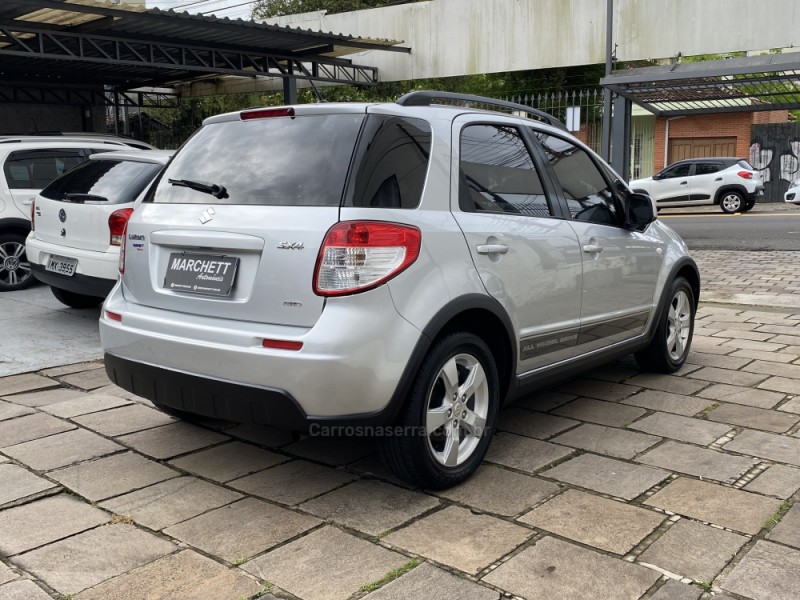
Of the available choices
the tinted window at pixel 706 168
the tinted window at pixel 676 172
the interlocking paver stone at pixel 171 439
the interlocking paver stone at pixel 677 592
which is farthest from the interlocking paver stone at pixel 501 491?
the tinted window at pixel 676 172

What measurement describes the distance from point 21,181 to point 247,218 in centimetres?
669

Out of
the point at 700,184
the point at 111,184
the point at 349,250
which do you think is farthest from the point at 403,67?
the point at 349,250

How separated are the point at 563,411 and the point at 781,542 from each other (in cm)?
185

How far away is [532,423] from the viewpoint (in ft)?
15.3

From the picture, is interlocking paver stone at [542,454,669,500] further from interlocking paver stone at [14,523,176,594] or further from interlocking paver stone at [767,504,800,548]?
interlocking paver stone at [14,523,176,594]

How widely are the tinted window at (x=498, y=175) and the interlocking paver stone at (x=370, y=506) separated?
1.34 m

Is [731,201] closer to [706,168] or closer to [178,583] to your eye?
[706,168]

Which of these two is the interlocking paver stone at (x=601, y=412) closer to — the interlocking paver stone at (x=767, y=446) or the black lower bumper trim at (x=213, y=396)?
the interlocking paver stone at (x=767, y=446)

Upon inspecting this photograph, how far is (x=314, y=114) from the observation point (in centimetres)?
364

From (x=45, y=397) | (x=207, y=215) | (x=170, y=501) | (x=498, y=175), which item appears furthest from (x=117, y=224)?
(x=498, y=175)

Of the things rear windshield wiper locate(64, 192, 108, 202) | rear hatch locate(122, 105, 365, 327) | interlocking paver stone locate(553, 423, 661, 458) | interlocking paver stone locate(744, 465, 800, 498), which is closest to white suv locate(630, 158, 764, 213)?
rear windshield wiper locate(64, 192, 108, 202)

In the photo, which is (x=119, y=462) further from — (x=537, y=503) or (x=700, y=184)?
(x=700, y=184)

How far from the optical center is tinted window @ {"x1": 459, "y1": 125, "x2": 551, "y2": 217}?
3.87m

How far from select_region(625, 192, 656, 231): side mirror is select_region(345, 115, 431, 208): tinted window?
1.89 m
